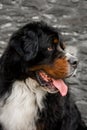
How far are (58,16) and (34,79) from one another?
Result: 4.78 ft

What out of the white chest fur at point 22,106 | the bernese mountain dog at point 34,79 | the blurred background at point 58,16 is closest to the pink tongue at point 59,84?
the bernese mountain dog at point 34,79

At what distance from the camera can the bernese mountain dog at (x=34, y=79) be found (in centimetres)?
504

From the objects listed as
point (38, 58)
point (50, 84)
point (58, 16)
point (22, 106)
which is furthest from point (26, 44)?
point (58, 16)

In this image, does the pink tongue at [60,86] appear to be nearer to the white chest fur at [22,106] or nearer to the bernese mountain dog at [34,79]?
the bernese mountain dog at [34,79]

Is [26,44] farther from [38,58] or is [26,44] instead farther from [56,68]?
[56,68]

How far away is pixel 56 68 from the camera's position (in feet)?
16.5

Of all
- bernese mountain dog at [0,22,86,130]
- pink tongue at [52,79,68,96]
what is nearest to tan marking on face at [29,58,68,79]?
bernese mountain dog at [0,22,86,130]

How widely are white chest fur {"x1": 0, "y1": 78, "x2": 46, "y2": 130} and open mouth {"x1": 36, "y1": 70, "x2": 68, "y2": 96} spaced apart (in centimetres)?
8

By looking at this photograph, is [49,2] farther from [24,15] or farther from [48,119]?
[48,119]

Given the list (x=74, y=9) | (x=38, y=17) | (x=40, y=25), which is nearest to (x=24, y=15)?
(x=38, y=17)

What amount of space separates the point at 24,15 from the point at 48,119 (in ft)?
5.47

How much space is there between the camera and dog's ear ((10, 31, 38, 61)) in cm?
500

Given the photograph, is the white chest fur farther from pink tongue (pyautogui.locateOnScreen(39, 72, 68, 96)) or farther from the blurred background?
the blurred background

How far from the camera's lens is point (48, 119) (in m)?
5.25
